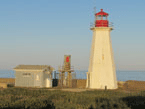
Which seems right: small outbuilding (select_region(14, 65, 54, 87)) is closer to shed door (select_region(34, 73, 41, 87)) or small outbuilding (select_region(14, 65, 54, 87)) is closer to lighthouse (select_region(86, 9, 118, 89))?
shed door (select_region(34, 73, 41, 87))

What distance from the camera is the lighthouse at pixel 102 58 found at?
3291 cm

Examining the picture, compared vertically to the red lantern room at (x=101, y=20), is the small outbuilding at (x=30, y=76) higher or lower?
lower

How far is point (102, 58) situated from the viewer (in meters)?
33.2

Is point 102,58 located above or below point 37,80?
above

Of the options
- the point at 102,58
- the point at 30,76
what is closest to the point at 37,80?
the point at 30,76

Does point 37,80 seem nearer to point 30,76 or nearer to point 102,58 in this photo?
point 30,76

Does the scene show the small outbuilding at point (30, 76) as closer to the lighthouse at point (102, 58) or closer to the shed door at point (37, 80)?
the shed door at point (37, 80)

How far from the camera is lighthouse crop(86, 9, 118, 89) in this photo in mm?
32906

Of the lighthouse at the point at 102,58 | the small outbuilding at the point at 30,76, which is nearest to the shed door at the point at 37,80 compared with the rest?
the small outbuilding at the point at 30,76

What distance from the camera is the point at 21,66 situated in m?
35.7

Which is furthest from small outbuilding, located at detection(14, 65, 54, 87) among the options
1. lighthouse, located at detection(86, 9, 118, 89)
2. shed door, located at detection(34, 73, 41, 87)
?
lighthouse, located at detection(86, 9, 118, 89)

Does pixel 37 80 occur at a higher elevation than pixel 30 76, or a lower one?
lower

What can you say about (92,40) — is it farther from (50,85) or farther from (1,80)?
(1,80)

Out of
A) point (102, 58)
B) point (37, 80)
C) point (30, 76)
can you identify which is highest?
point (102, 58)
